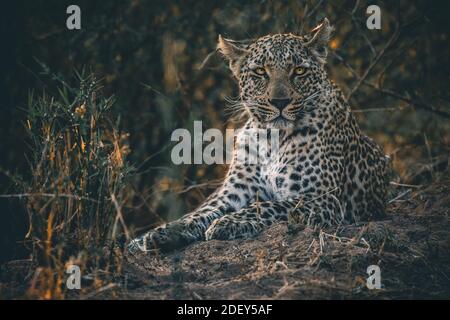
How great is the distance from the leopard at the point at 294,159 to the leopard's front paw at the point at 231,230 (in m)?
0.02

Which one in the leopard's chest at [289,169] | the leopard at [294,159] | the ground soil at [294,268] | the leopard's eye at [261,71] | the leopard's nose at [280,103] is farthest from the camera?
the leopard's eye at [261,71]

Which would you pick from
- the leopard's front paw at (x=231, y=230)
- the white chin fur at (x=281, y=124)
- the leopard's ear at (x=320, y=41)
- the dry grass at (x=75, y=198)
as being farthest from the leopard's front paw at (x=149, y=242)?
the leopard's ear at (x=320, y=41)

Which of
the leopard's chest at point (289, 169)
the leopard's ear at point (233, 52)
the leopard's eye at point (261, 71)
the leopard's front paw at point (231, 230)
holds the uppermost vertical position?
the leopard's ear at point (233, 52)

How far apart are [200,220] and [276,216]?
72 centimetres

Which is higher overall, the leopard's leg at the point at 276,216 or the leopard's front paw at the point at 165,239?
the leopard's leg at the point at 276,216

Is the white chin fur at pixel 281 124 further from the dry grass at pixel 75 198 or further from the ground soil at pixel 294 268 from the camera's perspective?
the dry grass at pixel 75 198

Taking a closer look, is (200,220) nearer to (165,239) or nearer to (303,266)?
(165,239)

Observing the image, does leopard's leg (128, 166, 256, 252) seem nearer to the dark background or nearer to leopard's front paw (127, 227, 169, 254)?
leopard's front paw (127, 227, 169, 254)

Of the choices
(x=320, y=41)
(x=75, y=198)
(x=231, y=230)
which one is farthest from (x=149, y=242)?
(x=320, y=41)

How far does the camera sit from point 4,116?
10789 millimetres

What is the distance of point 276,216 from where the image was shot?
769 cm

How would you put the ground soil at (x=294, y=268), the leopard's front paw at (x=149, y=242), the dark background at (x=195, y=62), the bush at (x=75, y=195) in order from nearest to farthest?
the ground soil at (x=294, y=268)
the bush at (x=75, y=195)
the leopard's front paw at (x=149, y=242)
the dark background at (x=195, y=62)

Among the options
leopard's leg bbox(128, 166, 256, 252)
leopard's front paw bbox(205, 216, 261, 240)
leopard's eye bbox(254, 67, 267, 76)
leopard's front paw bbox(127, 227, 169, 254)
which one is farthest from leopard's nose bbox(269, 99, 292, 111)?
leopard's front paw bbox(127, 227, 169, 254)

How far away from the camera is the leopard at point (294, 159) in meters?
7.79
